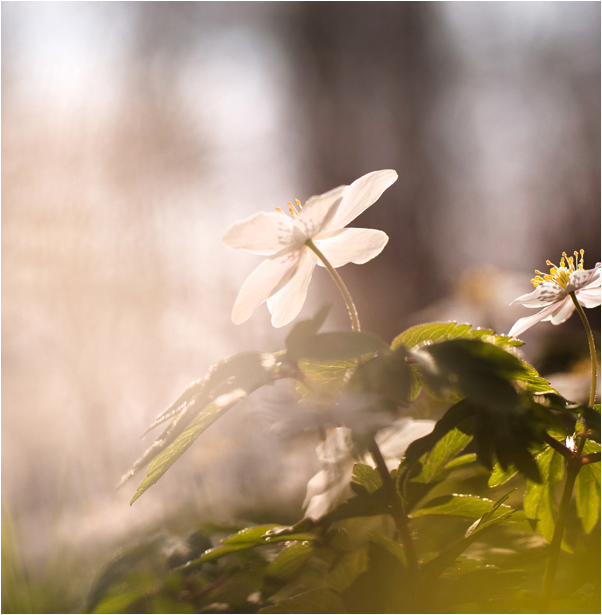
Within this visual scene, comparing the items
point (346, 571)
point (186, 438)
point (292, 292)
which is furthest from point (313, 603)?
point (292, 292)

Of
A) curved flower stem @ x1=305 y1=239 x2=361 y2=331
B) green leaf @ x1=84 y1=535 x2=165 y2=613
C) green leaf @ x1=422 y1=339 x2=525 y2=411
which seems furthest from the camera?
green leaf @ x1=84 y1=535 x2=165 y2=613

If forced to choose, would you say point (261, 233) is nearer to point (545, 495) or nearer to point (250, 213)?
point (545, 495)

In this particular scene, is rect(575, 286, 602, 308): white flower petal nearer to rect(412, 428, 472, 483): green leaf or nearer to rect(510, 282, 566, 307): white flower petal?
rect(510, 282, 566, 307): white flower petal

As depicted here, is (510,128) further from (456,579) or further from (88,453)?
(456,579)

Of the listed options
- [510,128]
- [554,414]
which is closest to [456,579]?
[554,414]

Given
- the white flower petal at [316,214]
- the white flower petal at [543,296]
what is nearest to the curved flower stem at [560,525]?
the white flower petal at [543,296]

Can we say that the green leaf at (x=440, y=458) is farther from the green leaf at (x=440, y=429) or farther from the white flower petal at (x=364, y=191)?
the white flower petal at (x=364, y=191)

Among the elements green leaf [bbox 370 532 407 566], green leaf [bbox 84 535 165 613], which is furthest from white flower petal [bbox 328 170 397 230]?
green leaf [bbox 84 535 165 613]

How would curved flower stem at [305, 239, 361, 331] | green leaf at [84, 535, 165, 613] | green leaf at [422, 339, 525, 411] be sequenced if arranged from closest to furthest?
green leaf at [422, 339, 525, 411]
curved flower stem at [305, 239, 361, 331]
green leaf at [84, 535, 165, 613]
